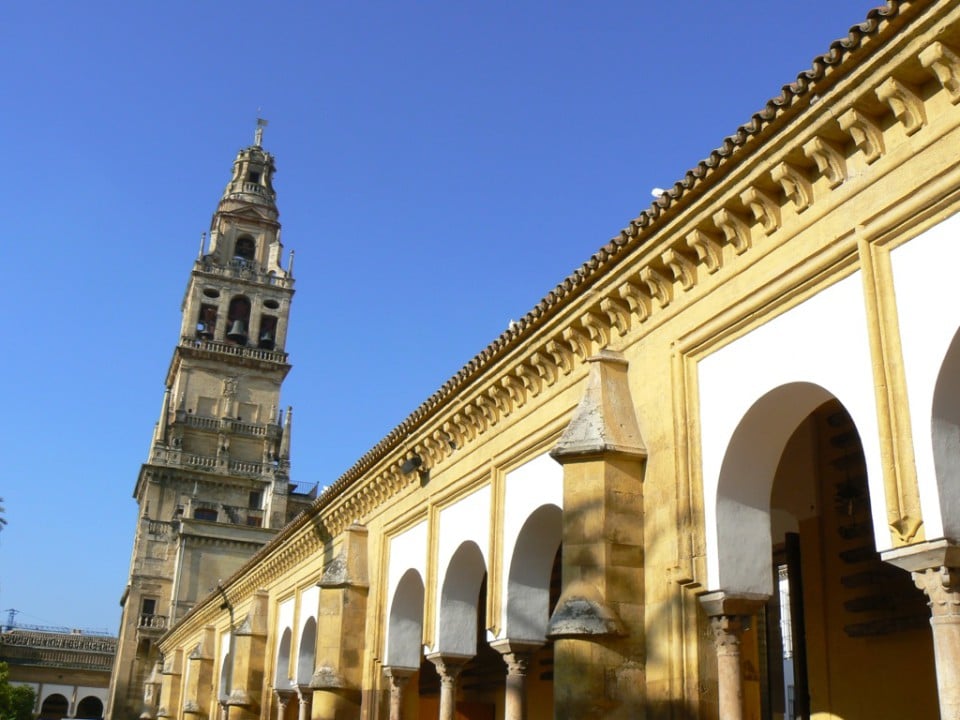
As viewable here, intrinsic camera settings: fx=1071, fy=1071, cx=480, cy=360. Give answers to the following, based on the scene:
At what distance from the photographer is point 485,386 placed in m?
12.9

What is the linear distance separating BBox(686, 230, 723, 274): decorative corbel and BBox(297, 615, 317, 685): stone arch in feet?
43.2

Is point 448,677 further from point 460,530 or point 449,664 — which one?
point 460,530

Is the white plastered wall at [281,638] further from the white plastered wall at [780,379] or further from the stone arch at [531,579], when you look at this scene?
the white plastered wall at [780,379]

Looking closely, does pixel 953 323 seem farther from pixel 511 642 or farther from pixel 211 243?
pixel 211 243

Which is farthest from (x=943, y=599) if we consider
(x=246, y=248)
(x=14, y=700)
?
(x=14, y=700)

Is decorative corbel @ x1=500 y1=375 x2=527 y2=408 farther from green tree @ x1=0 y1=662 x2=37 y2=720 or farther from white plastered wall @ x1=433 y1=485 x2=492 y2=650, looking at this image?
green tree @ x1=0 y1=662 x2=37 y2=720

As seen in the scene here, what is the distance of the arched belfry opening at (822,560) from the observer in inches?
338

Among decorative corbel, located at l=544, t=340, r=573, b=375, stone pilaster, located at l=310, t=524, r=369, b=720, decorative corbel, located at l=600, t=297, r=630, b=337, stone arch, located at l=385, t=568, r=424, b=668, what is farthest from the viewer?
stone pilaster, located at l=310, t=524, r=369, b=720

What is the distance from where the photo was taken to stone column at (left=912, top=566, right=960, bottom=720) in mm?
6297

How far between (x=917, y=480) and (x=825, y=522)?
4.33m

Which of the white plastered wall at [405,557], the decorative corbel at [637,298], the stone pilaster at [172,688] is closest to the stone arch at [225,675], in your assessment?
the stone pilaster at [172,688]

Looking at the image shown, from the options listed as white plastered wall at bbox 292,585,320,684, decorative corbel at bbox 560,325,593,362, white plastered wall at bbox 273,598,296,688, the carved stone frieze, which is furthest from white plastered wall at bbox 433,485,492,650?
white plastered wall at bbox 273,598,296,688

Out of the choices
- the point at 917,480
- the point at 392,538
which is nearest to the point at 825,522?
the point at 917,480

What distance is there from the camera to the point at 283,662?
2222 cm
